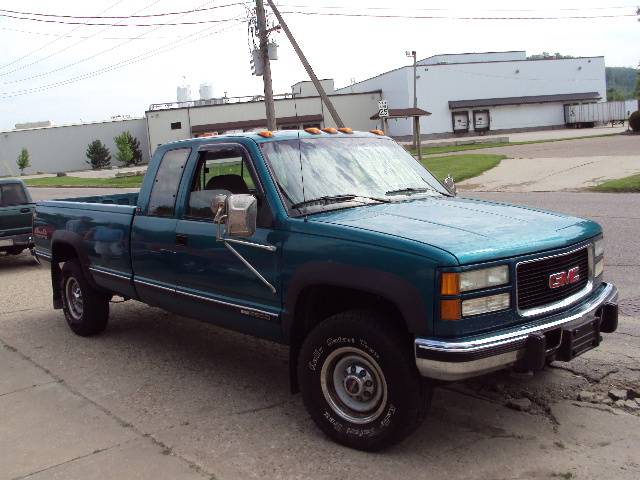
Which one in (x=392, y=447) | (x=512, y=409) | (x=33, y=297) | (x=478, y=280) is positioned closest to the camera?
(x=478, y=280)

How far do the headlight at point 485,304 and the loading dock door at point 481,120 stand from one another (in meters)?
67.7

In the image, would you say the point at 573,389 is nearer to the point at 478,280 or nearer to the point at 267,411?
the point at 478,280

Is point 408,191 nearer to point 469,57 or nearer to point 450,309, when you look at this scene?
point 450,309

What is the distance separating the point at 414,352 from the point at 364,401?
531 mm

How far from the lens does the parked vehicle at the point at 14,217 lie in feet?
39.0

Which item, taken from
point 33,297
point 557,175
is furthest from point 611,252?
point 557,175

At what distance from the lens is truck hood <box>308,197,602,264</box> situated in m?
3.70

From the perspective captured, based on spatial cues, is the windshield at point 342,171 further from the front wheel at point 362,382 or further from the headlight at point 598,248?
the headlight at point 598,248

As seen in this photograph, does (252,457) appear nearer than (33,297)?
Yes

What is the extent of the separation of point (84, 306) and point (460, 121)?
6600 cm

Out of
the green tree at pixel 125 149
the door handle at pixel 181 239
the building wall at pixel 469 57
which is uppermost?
the building wall at pixel 469 57

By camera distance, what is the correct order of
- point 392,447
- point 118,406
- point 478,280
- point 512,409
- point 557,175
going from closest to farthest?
point 478,280 < point 392,447 < point 512,409 < point 118,406 < point 557,175

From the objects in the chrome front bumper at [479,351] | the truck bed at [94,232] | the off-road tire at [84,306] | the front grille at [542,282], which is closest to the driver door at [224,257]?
the truck bed at [94,232]

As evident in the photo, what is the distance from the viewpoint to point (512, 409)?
450cm
